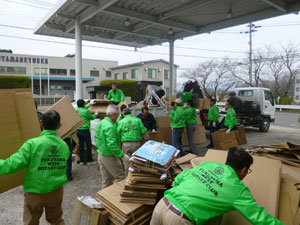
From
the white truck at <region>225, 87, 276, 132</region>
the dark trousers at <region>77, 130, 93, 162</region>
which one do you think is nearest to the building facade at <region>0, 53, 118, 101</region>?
the white truck at <region>225, 87, 276, 132</region>

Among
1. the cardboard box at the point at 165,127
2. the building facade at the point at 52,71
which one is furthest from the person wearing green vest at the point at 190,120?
the building facade at the point at 52,71

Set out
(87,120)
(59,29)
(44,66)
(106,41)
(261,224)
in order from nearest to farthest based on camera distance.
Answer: (261,224), (87,120), (59,29), (106,41), (44,66)

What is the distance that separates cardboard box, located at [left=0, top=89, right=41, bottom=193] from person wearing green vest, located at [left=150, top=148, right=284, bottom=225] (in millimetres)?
1660

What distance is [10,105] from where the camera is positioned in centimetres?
240

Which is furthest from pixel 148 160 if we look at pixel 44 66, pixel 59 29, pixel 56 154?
pixel 44 66

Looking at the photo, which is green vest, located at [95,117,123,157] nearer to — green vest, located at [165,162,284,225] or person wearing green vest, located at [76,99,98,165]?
green vest, located at [165,162,284,225]

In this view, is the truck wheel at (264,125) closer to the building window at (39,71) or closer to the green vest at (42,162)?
the green vest at (42,162)

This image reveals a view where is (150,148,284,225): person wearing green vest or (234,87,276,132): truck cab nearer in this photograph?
(150,148,284,225): person wearing green vest

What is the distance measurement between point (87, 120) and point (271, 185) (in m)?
4.98

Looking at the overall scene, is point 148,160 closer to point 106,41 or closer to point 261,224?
point 261,224

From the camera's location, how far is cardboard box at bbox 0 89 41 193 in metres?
2.34

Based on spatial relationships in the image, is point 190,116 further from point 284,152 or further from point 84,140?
point 284,152

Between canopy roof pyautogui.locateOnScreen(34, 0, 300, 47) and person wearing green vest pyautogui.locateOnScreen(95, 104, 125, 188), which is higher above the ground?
canopy roof pyautogui.locateOnScreen(34, 0, 300, 47)

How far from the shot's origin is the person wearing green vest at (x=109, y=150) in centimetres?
380
